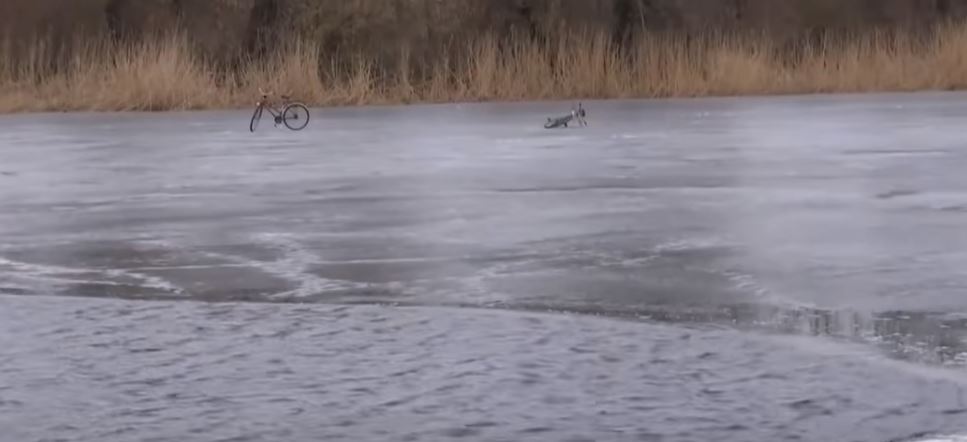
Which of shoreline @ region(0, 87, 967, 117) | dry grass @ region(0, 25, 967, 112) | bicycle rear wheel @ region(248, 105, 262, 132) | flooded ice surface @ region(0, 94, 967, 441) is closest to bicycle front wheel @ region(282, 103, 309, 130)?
bicycle rear wheel @ region(248, 105, 262, 132)

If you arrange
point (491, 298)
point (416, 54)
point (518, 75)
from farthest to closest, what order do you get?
point (416, 54) → point (518, 75) → point (491, 298)

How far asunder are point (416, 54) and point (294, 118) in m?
12.3

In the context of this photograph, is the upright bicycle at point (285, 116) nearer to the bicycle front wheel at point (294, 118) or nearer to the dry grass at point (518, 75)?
the bicycle front wheel at point (294, 118)

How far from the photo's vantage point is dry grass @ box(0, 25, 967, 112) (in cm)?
2850

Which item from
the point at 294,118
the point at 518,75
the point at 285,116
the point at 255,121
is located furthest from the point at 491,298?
the point at 518,75

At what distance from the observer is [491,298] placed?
7.78 m

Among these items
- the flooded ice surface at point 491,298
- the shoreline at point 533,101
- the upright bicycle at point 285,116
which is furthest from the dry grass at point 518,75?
the flooded ice surface at point 491,298

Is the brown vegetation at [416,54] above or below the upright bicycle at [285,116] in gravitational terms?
above

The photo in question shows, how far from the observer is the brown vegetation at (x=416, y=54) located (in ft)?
95.6

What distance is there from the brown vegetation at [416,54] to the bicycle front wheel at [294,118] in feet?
15.4

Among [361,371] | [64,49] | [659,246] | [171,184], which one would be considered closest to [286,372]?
[361,371]

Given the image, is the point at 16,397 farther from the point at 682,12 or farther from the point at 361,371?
the point at 682,12

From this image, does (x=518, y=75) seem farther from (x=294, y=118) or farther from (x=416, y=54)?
(x=294, y=118)

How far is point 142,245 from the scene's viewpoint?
9.94 m
